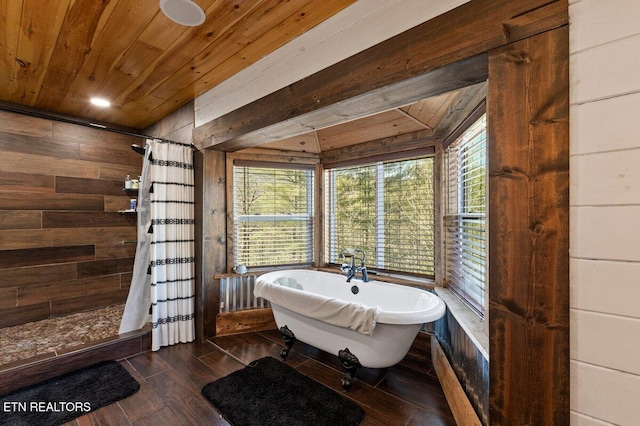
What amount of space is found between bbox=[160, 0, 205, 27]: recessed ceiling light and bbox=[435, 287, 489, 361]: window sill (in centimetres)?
235

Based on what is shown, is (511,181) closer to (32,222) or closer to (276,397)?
(276,397)

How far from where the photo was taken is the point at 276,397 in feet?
6.35

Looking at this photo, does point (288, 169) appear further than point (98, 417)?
Yes

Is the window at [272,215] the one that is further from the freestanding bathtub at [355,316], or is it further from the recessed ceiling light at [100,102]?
the recessed ceiling light at [100,102]

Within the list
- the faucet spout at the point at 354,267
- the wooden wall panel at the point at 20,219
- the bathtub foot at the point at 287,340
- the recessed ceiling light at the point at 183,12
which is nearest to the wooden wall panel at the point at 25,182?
the wooden wall panel at the point at 20,219

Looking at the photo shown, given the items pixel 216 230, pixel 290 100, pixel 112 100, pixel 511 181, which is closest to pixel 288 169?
pixel 216 230

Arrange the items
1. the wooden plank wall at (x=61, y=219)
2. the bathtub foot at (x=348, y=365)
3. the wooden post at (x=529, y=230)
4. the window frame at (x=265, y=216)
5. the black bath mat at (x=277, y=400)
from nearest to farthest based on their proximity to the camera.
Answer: the wooden post at (x=529, y=230) → the black bath mat at (x=277, y=400) → the bathtub foot at (x=348, y=365) → the wooden plank wall at (x=61, y=219) → the window frame at (x=265, y=216)

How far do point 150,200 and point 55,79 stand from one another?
1296mm

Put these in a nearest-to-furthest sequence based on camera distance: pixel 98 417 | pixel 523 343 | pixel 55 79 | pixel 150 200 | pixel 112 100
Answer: pixel 523 343, pixel 98 417, pixel 55 79, pixel 150 200, pixel 112 100

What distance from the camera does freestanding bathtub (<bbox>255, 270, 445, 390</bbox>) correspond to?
1851 millimetres

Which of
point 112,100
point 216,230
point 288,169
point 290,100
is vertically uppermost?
point 112,100

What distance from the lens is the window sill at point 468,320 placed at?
142cm

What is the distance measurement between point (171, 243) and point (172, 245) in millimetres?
22

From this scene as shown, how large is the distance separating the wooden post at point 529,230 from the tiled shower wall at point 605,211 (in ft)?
0.11
